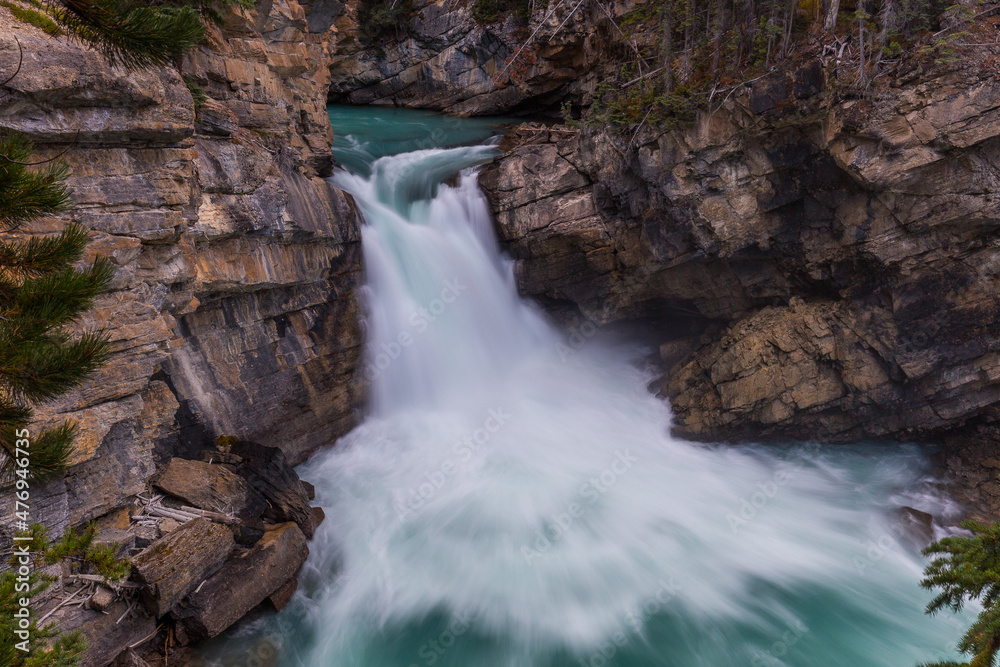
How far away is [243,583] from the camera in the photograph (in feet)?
22.5

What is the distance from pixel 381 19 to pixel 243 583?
19540 millimetres

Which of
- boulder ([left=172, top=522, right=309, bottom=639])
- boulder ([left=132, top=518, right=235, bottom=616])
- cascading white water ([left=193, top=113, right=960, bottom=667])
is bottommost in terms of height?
cascading white water ([left=193, top=113, right=960, bottom=667])

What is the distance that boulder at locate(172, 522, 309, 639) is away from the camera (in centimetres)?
640

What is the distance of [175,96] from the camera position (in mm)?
5996

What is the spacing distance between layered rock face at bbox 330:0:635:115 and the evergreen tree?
46.1ft

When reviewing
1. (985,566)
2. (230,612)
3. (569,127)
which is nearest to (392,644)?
(230,612)

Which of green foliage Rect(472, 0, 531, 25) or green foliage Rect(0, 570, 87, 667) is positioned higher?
green foliage Rect(472, 0, 531, 25)

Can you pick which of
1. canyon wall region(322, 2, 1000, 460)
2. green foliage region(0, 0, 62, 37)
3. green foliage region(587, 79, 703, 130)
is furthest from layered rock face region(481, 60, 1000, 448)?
green foliage region(0, 0, 62, 37)

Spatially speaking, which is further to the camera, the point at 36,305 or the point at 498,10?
the point at 498,10

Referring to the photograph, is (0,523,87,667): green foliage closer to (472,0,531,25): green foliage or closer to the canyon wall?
the canyon wall

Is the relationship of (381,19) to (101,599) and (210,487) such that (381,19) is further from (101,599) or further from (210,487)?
(101,599)

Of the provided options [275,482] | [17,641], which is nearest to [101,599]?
[275,482]

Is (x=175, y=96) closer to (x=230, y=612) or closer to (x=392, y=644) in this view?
(x=230, y=612)

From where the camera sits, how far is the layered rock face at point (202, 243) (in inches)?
215
